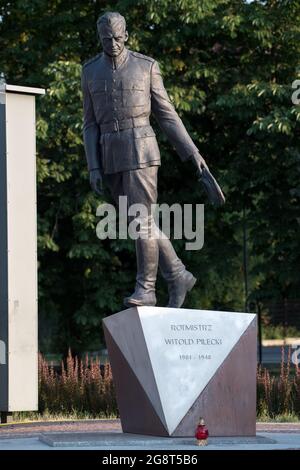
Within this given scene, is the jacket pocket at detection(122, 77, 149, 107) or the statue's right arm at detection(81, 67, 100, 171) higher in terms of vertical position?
the jacket pocket at detection(122, 77, 149, 107)

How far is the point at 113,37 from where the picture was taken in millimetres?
12125

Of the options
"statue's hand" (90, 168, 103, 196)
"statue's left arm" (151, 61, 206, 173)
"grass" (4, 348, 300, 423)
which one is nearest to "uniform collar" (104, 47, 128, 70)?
"statue's left arm" (151, 61, 206, 173)

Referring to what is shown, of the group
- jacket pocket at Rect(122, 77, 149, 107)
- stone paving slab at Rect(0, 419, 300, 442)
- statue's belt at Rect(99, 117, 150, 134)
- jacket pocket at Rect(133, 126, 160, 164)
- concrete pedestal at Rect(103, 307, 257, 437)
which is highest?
jacket pocket at Rect(122, 77, 149, 107)

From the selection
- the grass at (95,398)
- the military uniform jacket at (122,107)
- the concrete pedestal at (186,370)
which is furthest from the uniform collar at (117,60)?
the grass at (95,398)

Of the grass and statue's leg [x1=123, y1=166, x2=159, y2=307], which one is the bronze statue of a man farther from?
the grass

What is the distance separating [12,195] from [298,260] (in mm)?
8826

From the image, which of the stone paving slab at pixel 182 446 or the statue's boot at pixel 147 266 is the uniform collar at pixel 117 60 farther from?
the stone paving slab at pixel 182 446

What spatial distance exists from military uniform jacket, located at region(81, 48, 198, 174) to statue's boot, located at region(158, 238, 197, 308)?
0.85m

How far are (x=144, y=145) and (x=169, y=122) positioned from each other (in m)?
0.51

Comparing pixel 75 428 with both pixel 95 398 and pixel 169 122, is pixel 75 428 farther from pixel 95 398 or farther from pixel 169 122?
pixel 169 122

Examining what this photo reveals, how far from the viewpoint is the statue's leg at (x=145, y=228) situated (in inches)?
480

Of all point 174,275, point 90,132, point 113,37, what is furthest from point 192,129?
point 113,37

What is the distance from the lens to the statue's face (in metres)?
12.1
